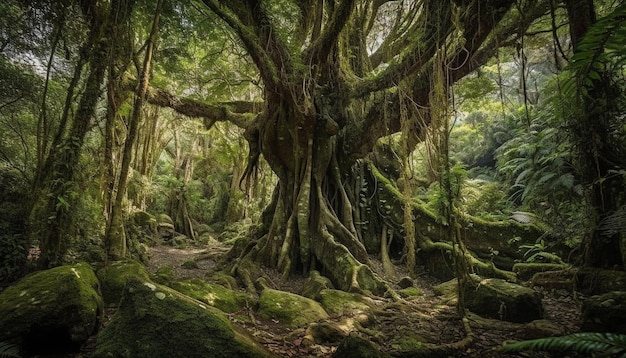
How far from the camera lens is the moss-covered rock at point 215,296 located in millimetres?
4207

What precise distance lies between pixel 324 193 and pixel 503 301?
15.4 ft

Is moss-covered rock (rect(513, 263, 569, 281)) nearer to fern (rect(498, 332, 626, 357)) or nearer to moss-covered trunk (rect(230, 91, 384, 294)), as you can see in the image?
moss-covered trunk (rect(230, 91, 384, 294))

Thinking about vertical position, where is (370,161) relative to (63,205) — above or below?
above

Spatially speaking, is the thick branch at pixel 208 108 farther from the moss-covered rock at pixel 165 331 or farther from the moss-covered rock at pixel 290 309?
the moss-covered rock at pixel 165 331

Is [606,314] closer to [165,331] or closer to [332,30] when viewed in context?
[165,331]

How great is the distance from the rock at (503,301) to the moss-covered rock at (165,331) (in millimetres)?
3124

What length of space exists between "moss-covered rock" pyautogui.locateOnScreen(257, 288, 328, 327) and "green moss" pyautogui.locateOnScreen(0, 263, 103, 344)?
1.92m

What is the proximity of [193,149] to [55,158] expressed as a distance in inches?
489

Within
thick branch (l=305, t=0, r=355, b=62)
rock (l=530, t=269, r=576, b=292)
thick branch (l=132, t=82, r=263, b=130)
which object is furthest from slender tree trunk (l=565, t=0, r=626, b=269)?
thick branch (l=132, t=82, r=263, b=130)

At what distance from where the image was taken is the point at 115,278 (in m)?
4.16

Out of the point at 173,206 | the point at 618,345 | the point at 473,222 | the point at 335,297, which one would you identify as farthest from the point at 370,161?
the point at 173,206

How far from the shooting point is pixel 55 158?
171 inches

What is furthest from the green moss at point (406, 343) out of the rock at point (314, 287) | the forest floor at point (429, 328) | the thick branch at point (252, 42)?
the thick branch at point (252, 42)

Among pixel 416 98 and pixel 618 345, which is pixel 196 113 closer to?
pixel 416 98
